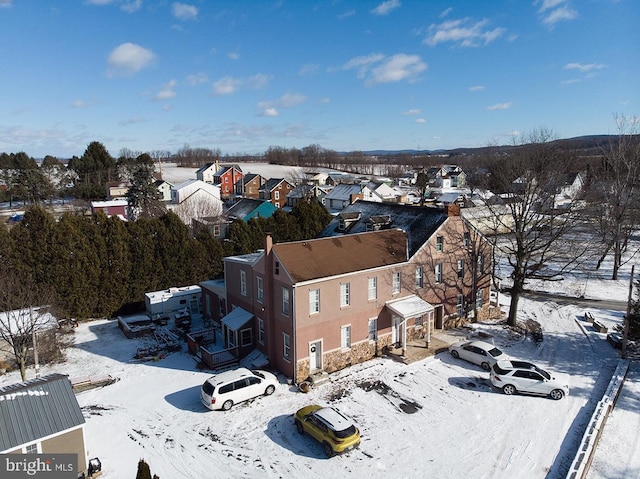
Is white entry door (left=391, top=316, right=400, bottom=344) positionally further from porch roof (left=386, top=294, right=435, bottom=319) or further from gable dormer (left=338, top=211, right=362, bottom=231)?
gable dormer (left=338, top=211, right=362, bottom=231)

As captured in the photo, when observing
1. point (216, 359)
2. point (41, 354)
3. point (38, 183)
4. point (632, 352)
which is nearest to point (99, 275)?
point (41, 354)

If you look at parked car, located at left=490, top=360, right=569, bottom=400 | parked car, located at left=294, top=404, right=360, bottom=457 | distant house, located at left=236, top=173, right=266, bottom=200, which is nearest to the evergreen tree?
distant house, located at left=236, top=173, right=266, bottom=200

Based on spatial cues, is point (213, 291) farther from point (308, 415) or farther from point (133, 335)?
point (308, 415)

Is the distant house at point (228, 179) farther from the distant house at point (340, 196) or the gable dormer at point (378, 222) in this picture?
the gable dormer at point (378, 222)

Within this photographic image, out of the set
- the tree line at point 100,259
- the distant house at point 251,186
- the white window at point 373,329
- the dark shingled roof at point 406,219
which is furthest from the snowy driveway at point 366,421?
the distant house at point 251,186

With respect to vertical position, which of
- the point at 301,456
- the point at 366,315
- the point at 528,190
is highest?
the point at 528,190
